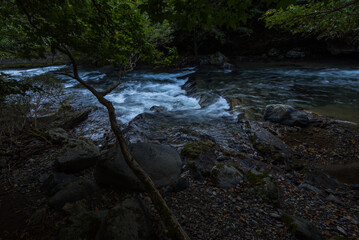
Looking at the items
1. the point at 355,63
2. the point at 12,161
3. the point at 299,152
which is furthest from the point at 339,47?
the point at 12,161

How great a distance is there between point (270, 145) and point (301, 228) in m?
2.84

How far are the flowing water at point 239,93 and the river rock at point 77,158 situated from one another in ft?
9.75

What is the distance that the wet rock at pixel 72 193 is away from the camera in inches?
119

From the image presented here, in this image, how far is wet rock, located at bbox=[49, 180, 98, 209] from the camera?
3.02 meters

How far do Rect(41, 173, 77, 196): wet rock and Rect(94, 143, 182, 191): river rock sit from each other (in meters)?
0.63

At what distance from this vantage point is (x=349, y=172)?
178 inches

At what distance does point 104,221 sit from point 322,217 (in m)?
3.60

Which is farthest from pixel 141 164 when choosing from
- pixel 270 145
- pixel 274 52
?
pixel 274 52

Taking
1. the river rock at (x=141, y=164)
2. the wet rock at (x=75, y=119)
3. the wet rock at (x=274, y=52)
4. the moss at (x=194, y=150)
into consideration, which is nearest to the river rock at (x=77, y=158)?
the river rock at (x=141, y=164)

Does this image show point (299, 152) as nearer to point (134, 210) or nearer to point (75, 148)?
point (134, 210)

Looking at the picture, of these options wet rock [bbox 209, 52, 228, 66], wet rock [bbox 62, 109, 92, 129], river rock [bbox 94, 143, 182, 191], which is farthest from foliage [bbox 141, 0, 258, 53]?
wet rock [bbox 209, 52, 228, 66]

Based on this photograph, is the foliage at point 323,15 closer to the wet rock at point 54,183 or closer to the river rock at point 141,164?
the river rock at point 141,164

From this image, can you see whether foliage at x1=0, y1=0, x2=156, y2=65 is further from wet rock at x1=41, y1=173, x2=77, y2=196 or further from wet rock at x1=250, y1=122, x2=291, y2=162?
wet rock at x1=250, y1=122, x2=291, y2=162

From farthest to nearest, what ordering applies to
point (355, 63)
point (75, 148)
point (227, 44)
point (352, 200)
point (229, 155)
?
1. point (227, 44)
2. point (355, 63)
3. point (229, 155)
4. point (75, 148)
5. point (352, 200)
